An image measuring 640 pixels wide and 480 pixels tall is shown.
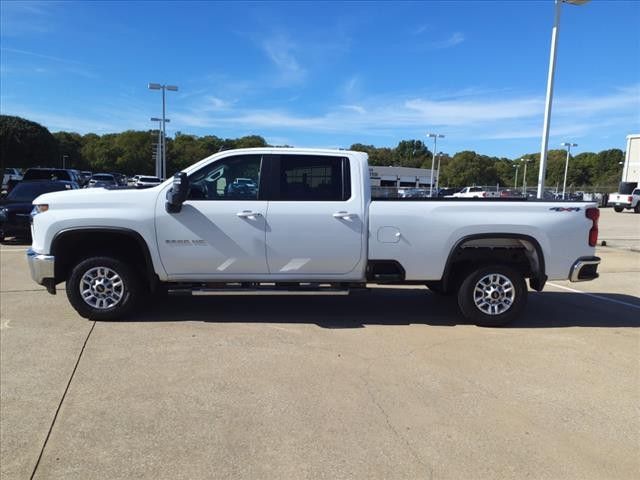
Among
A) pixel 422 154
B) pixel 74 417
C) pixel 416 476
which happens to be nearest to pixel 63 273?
pixel 74 417

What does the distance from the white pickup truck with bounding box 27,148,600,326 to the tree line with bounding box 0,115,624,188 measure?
4767 cm

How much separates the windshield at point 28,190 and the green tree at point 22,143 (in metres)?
52.7

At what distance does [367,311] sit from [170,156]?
324ft

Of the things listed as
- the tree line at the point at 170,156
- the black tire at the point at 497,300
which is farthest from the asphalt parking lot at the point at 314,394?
the tree line at the point at 170,156

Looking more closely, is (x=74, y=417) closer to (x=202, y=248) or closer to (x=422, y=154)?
(x=202, y=248)

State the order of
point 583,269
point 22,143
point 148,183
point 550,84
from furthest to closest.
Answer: point 22,143, point 550,84, point 148,183, point 583,269

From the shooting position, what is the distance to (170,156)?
99.3 m

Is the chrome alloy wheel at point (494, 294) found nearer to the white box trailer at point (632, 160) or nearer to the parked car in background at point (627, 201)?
the parked car in background at point (627, 201)

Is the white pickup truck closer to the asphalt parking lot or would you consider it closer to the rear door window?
the rear door window

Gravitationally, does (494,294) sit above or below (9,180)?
below

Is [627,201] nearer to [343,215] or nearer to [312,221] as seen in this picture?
[343,215]

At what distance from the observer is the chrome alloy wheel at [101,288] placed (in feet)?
19.4

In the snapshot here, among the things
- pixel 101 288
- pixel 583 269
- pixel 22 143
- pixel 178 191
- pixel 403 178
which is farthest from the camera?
pixel 403 178

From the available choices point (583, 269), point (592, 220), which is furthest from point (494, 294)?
point (592, 220)
